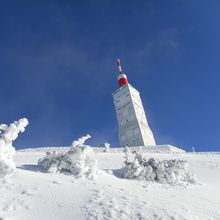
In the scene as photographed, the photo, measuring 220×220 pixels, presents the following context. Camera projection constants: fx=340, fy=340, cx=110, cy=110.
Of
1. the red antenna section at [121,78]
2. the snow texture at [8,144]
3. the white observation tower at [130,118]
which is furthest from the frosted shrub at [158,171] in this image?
the red antenna section at [121,78]

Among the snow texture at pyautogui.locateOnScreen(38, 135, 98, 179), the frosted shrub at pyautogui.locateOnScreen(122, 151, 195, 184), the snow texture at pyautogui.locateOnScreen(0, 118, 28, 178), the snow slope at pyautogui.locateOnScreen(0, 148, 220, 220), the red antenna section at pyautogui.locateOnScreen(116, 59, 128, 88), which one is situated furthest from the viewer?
the red antenna section at pyautogui.locateOnScreen(116, 59, 128, 88)

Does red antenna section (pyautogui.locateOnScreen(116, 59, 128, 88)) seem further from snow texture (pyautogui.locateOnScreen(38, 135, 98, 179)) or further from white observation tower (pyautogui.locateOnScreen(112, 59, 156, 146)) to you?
snow texture (pyautogui.locateOnScreen(38, 135, 98, 179))

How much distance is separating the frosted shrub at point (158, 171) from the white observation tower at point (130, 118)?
3603 centimetres

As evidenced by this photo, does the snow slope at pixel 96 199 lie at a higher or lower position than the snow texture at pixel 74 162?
lower

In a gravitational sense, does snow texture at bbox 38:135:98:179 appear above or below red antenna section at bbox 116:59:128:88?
below

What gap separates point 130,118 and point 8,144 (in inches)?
1801

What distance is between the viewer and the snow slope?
372 inches

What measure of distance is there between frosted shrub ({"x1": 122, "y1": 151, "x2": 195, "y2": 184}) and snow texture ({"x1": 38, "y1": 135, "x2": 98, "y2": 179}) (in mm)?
2161

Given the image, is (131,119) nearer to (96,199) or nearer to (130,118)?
(130,118)

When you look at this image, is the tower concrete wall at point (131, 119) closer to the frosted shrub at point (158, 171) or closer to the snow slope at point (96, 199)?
the frosted shrub at point (158, 171)

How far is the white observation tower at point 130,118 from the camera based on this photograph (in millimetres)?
54344

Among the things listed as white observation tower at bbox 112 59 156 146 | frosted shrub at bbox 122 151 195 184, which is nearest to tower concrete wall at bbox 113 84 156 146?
white observation tower at bbox 112 59 156 146

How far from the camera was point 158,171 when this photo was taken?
1562 centimetres

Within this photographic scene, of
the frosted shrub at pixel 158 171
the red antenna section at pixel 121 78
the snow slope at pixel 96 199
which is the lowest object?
the snow slope at pixel 96 199
